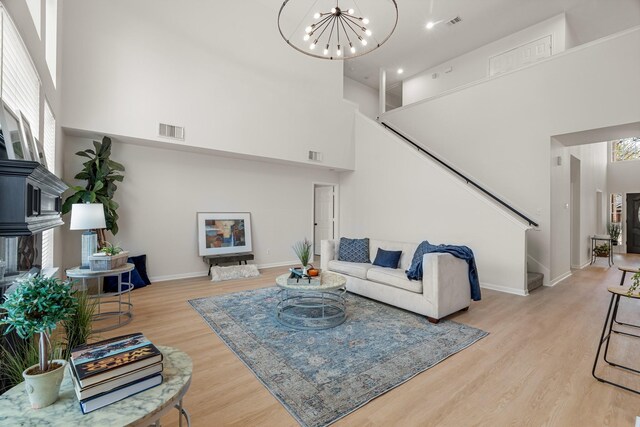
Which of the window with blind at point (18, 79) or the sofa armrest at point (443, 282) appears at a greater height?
the window with blind at point (18, 79)

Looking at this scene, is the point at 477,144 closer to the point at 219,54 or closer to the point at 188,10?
the point at 219,54

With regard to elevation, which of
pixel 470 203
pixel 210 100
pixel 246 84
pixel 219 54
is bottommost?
pixel 470 203

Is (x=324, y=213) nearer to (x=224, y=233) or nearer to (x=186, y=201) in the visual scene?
(x=224, y=233)

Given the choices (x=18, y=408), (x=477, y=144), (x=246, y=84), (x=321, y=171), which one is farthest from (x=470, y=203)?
(x=18, y=408)

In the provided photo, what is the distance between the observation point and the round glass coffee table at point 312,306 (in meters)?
3.48

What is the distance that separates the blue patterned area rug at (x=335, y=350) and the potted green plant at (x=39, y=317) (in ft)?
4.77

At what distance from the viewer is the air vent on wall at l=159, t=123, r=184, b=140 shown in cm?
513

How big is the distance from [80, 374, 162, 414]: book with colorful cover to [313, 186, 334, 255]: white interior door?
7551 millimetres

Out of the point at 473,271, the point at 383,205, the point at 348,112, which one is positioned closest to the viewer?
the point at 473,271

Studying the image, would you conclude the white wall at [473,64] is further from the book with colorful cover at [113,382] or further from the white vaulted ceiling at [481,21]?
the book with colorful cover at [113,382]

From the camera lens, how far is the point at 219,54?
5.73 metres

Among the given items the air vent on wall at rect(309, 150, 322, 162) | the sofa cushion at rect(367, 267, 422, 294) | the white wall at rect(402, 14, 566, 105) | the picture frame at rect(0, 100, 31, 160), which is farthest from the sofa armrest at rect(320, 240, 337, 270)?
the white wall at rect(402, 14, 566, 105)

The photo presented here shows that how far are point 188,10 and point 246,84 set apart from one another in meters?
1.54

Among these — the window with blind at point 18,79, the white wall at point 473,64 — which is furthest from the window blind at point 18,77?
the white wall at point 473,64
